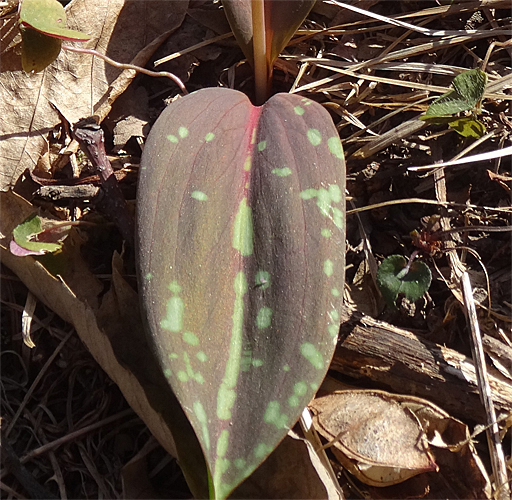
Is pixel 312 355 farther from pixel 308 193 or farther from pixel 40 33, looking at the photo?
pixel 40 33

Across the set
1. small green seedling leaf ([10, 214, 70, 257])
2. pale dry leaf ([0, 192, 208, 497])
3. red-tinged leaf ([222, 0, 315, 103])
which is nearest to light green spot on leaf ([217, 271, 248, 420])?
pale dry leaf ([0, 192, 208, 497])

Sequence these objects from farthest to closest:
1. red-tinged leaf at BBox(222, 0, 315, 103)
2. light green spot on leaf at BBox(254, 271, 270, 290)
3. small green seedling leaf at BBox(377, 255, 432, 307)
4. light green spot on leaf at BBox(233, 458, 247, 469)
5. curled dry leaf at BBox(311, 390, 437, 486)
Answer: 1. red-tinged leaf at BBox(222, 0, 315, 103)
2. small green seedling leaf at BBox(377, 255, 432, 307)
3. curled dry leaf at BBox(311, 390, 437, 486)
4. light green spot on leaf at BBox(254, 271, 270, 290)
5. light green spot on leaf at BBox(233, 458, 247, 469)

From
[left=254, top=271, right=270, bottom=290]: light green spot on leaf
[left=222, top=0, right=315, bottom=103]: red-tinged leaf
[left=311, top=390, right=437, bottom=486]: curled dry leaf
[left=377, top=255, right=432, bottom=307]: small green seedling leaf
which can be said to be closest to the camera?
[left=254, top=271, right=270, bottom=290]: light green spot on leaf

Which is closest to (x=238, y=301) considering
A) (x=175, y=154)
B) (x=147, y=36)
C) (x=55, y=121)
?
(x=175, y=154)

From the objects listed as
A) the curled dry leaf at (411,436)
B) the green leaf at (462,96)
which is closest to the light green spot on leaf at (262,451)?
the curled dry leaf at (411,436)

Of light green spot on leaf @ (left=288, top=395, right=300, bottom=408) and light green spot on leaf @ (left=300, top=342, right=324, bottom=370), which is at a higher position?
light green spot on leaf @ (left=300, top=342, right=324, bottom=370)

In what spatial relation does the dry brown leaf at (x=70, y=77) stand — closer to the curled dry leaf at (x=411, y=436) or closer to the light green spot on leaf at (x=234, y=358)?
the light green spot on leaf at (x=234, y=358)

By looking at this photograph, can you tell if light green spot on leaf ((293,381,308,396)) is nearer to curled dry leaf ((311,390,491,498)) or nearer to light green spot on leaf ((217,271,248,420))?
light green spot on leaf ((217,271,248,420))
